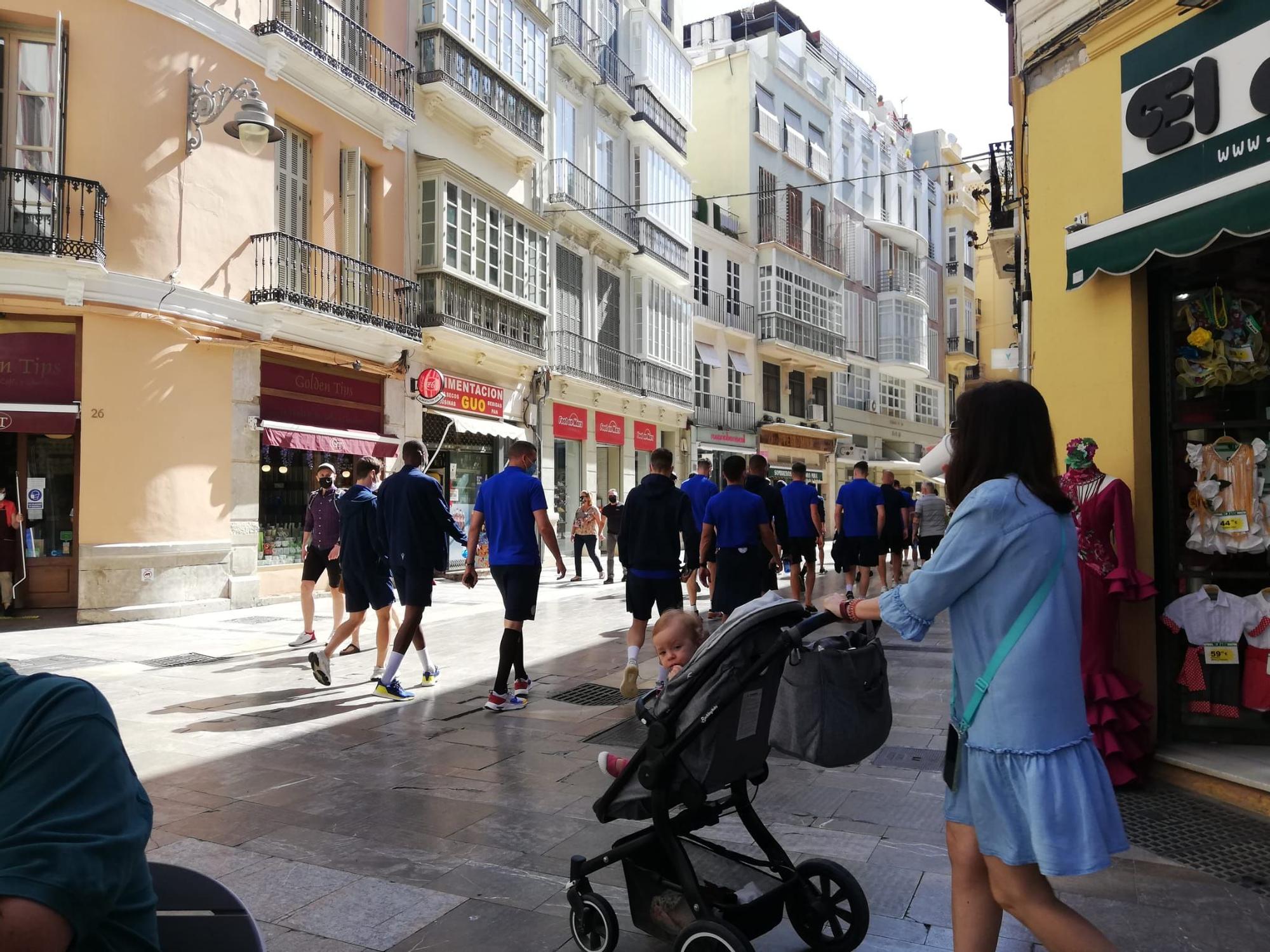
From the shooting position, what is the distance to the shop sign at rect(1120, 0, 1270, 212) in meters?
4.55

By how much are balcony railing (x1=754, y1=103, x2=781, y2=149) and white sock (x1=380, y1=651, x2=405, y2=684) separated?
29836 millimetres

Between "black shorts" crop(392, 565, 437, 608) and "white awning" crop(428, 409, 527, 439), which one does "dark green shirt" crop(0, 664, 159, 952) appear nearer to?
"black shorts" crop(392, 565, 437, 608)

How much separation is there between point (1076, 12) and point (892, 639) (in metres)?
6.65

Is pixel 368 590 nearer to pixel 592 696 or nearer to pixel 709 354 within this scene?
pixel 592 696

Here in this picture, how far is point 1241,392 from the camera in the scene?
5.20 metres

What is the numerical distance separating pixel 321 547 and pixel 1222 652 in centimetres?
793

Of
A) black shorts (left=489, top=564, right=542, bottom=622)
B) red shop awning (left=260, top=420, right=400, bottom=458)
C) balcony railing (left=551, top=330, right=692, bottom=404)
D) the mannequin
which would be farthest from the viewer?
balcony railing (left=551, top=330, right=692, bottom=404)

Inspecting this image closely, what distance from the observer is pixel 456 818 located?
446 centimetres

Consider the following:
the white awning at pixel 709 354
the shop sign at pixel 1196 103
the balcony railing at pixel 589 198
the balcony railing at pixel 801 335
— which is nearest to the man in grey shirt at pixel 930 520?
the shop sign at pixel 1196 103

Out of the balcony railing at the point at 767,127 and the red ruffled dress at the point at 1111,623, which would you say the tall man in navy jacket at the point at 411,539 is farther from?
the balcony railing at the point at 767,127

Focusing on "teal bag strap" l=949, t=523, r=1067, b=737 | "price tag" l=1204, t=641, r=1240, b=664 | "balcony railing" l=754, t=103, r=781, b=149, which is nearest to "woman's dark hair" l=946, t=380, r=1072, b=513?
"teal bag strap" l=949, t=523, r=1067, b=737

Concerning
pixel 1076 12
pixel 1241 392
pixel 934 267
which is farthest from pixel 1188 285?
pixel 934 267

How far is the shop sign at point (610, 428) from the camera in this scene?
2558cm

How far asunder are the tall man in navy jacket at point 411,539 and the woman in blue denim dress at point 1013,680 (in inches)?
199
